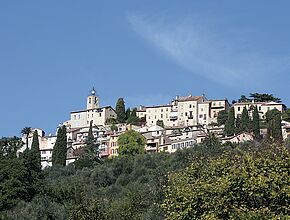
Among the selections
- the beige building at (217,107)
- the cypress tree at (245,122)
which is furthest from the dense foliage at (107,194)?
the beige building at (217,107)

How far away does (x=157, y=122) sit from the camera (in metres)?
132

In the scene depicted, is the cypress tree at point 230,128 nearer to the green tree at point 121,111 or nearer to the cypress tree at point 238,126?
the cypress tree at point 238,126

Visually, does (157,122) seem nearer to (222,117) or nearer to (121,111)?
(121,111)

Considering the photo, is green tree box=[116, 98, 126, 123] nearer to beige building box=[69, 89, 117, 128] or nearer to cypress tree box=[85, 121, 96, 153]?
beige building box=[69, 89, 117, 128]

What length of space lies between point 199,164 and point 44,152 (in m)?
94.1

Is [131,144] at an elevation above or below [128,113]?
below

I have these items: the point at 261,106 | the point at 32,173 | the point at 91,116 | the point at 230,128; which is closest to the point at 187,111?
the point at 261,106

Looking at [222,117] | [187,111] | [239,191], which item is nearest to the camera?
[239,191]

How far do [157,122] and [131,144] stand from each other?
2674 centimetres

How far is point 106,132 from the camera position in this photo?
125688 mm

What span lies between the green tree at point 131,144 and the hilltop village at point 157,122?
3.68 meters

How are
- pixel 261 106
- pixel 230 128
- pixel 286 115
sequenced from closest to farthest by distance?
pixel 230 128
pixel 286 115
pixel 261 106

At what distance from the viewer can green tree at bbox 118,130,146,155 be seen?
342 feet

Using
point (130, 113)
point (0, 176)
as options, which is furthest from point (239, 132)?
point (0, 176)
